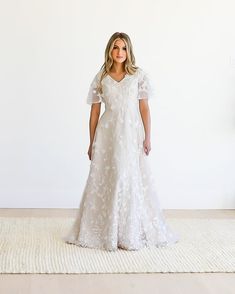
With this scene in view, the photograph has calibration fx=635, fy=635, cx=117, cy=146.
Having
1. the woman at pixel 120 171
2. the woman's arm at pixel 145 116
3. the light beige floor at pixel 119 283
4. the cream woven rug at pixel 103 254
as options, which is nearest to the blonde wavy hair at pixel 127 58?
the woman at pixel 120 171

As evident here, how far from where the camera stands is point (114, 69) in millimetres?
4016

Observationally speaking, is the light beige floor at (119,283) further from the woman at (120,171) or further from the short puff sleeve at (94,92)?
the short puff sleeve at (94,92)

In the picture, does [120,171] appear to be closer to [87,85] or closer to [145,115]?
[145,115]

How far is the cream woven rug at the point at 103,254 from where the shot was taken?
3.44m

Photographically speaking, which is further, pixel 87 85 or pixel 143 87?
pixel 87 85

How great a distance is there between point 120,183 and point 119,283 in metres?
0.83

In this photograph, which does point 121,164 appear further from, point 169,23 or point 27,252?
point 169,23

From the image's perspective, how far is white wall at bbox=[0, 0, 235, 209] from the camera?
5113mm

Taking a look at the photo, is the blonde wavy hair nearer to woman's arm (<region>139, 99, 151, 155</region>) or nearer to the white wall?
woman's arm (<region>139, 99, 151, 155</region>)

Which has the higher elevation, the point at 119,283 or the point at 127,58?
the point at 127,58

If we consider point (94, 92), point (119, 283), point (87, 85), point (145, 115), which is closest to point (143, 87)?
point (145, 115)

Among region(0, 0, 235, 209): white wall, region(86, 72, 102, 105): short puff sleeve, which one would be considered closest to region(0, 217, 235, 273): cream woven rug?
region(0, 0, 235, 209): white wall

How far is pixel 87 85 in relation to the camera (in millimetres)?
5191

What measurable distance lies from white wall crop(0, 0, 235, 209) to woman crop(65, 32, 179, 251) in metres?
1.18
